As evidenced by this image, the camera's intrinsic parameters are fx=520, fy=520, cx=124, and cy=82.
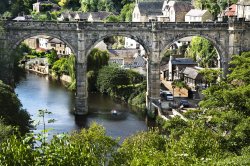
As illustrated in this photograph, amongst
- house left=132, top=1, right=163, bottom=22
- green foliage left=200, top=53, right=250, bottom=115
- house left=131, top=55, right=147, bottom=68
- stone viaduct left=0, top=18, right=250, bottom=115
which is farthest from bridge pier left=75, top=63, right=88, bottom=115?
house left=132, top=1, right=163, bottom=22

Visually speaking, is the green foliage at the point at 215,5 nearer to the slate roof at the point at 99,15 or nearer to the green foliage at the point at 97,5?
the slate roof at the point at 99,15

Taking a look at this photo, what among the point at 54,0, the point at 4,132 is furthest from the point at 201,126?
the point at 54,0

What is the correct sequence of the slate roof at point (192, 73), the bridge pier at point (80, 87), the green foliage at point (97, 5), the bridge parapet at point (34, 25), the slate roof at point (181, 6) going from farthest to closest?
the green foliage at point (97, 5) → the slate roof at point (181, 6) → the slate roof at point (192, 73) → the bridge pier at point (80, 87) → the bridge parapet at point (34, 25)

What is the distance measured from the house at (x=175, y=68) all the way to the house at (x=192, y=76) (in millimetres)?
2112

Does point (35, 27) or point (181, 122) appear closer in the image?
point (181, 122)

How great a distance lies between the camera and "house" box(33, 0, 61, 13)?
152 meters

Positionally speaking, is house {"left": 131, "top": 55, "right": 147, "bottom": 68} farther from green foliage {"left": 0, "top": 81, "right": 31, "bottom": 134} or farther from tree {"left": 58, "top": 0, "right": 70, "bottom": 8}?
tree {"left": 58, "top": 0, "right": 70, "bottom": 8}

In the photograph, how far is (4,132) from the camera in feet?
128

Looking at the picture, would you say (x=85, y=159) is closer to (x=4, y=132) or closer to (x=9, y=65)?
(x=4, y=132)

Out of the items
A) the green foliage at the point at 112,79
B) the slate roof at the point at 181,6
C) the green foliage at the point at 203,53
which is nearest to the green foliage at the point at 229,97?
the green foliage at the point at 112,79

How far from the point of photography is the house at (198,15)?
10506 centimetres

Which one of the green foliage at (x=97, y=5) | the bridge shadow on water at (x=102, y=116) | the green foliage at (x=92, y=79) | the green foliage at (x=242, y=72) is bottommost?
the bridge shadow on water at (x=102, y=116)

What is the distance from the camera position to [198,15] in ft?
350

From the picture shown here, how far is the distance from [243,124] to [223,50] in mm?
34252
